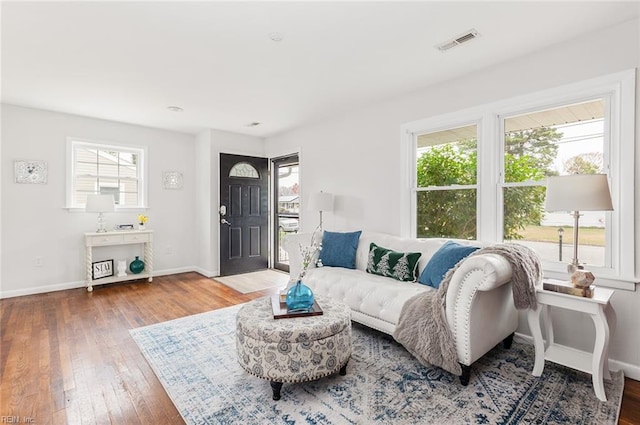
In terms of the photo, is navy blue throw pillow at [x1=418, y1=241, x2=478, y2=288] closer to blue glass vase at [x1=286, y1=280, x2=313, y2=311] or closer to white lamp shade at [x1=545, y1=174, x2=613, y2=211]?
white lamp shade at [x1=545, y1=174, x2=613, y2=211]

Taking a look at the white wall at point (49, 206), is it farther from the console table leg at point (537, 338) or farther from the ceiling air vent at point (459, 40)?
the console table leg at point (537, 338)

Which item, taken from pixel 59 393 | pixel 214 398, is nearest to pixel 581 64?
pixel 214 398

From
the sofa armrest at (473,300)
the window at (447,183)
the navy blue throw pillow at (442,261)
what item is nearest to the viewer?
the sofa armrest at (473,300)

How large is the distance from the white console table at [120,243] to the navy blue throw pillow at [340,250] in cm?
292

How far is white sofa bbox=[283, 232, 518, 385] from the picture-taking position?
6.52ft

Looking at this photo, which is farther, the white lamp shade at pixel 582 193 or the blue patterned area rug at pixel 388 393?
the white lamp shade at pixel 582 193

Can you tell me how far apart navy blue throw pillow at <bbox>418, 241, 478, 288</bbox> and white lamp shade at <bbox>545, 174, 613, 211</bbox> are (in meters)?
0.68

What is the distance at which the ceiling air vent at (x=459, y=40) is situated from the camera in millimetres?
2299

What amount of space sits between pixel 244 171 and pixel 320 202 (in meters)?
2.00

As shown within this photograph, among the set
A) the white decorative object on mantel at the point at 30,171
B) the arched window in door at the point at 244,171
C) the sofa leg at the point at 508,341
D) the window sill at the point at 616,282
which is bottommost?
the sofa leg at the point at 508,341

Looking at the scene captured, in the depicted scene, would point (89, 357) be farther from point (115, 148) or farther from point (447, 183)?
point (447, 183)

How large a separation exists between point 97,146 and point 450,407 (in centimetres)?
543

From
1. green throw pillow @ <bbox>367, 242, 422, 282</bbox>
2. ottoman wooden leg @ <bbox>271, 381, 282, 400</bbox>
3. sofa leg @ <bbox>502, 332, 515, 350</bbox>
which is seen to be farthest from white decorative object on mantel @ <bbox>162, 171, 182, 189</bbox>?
sofa leg @ <bbox>502, 332, 515, 350</bbox>

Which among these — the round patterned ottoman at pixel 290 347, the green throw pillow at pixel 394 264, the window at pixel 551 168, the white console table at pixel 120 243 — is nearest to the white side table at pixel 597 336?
the window at pixel 551 168
